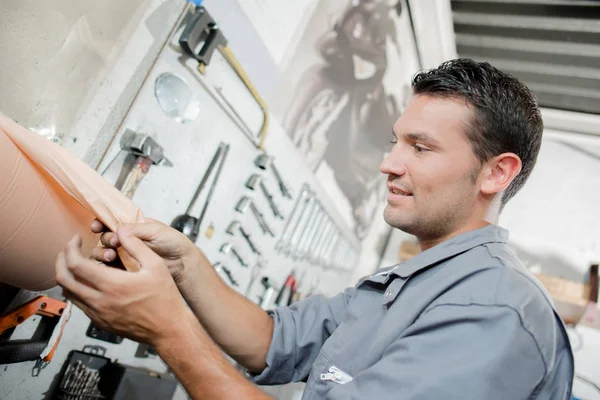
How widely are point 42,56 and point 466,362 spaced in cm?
101

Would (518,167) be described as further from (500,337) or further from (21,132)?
(21,132)

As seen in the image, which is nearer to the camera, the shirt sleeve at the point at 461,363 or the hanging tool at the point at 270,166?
the shirt sleeve at the point at 461,363

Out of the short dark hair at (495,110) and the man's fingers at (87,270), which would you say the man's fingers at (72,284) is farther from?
the short dark hair at (495,110)

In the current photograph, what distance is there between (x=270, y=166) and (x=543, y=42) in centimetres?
237

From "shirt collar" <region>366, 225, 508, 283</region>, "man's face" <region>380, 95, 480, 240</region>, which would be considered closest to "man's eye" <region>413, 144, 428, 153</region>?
"man's face" <region>380, 95, 480, 240</region>

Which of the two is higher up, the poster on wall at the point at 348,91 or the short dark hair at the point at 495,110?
the poster on wall at the point at 348,91

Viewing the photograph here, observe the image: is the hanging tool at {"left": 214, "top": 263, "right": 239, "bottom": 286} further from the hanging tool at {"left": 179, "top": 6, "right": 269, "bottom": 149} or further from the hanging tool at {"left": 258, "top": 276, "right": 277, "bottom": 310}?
the hanging tool at {"left": 179, "top": 6, "right": 269, "bottom": 149}

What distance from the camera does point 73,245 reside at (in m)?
0.60

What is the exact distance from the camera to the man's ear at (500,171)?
102cm

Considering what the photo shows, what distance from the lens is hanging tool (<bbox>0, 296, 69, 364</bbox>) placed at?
76cm

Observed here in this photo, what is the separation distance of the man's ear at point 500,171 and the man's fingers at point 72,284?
0.93m

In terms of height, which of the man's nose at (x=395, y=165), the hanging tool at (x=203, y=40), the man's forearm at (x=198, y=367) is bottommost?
the man's forearm at (x=198, y=367)

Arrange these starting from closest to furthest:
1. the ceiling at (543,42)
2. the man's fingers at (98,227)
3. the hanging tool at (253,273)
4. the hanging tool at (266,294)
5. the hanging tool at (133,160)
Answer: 1. the man's fingers at (98,227)
2. the hanging tool at (133,160)
3. the hanging tool at (253,273)
4. the hanging tool at (266,294)
5. the ceiling at (543,42)

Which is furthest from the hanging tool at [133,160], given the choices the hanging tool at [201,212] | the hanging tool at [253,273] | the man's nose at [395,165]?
the hanging tool at [253,273]
